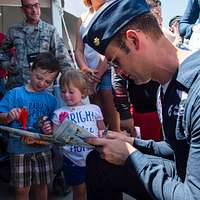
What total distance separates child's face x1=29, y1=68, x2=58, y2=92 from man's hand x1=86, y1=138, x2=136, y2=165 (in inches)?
41.1

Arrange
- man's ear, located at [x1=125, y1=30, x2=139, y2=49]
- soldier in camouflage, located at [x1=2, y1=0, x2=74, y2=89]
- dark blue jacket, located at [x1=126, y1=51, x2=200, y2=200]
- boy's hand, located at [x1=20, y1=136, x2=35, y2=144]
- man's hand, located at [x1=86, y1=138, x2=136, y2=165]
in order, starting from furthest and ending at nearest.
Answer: soldier in camouflage, located at [x1=2, y1=0, x2=74, y2=89] < boy's hand, located at [x1=20, y1=136, x2=35, y2=144] < man's hand, located at [x1=86, y1=138, x2=136, y2=165] < man's ear, located at [x1=125, y1=30, x2=139, y2=49] < dark blue jacket, located at [x1=126, y1=51, x2=200, y2=200]

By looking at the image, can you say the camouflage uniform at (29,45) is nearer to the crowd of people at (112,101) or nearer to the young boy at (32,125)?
the crowd of people at (112,101)

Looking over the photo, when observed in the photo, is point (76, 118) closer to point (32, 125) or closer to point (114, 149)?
point (32, 125)

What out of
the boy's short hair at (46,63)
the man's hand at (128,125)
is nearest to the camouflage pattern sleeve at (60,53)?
the boy's short hair at (46,63)

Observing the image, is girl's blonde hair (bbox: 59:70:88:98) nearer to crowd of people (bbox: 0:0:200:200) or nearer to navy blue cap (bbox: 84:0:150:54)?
crowd of people (bbox: 0:0:200:200)

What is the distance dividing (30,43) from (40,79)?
0.63m

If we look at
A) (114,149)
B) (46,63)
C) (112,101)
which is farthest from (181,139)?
(112,101)

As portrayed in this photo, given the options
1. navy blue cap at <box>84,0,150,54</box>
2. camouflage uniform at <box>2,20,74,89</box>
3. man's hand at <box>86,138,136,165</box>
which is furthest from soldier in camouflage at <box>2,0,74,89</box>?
navy blue cap at <box>84,0,150,54</box>

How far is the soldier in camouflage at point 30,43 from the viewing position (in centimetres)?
323

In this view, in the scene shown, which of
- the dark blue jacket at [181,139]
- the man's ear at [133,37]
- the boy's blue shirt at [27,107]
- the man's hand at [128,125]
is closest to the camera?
the dark blue jacket at [181,139]

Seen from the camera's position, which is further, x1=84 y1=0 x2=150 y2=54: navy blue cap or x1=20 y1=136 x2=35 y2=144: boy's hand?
x1=20 y1=136 x2=35 y2=144: boy's hand

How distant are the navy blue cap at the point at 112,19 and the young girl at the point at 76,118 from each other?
3.82 ft

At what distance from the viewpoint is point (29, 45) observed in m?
3.28

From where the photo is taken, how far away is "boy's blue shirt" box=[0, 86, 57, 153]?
2699 millimetres
